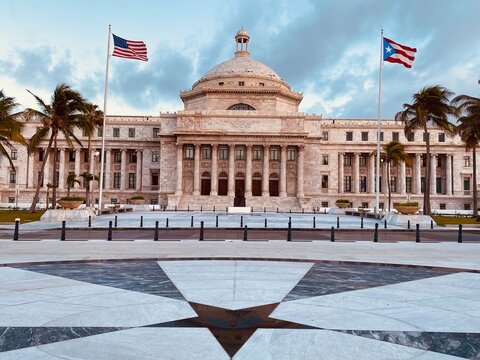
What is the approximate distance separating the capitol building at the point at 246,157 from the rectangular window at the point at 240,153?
187mm

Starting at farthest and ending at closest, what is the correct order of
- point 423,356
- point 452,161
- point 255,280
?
1. point 452,161
2. point 255,280
3. point 423,356

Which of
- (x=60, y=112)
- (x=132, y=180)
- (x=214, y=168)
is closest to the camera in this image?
(x=60, y=112)

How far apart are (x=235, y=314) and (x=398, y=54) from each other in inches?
1379

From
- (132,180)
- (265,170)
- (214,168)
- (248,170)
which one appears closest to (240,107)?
(248,170)

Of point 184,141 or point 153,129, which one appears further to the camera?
point 153,129

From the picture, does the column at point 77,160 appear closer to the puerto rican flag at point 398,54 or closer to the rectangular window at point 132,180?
the rectangular window at point 132,180

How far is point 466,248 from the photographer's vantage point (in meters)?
18.4

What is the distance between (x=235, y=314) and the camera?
6656 millimetres

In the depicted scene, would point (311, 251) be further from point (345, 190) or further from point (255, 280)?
point (345, 190)

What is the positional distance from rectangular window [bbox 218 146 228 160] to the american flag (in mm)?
39666

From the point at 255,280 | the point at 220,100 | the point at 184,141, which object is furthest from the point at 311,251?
the point at 220,100

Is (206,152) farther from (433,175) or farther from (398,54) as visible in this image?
(398,54)

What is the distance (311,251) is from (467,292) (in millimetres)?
7325

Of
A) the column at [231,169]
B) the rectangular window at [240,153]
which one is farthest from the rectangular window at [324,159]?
the column at [231,169]
